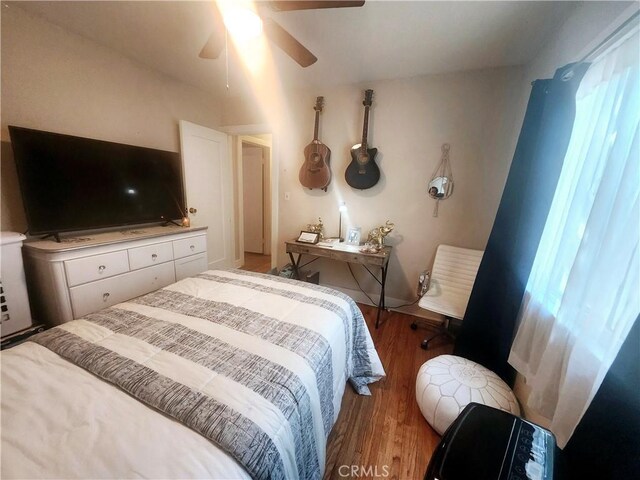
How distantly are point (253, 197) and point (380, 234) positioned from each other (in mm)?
2785

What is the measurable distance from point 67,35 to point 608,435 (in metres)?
3.69

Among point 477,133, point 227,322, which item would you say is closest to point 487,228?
point 477,133

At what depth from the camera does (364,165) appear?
2555mm

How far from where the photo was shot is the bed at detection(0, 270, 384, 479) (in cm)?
61

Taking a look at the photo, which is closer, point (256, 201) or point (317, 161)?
point (317, 161)

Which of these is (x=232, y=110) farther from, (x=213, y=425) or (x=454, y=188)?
(x=213, y=425)

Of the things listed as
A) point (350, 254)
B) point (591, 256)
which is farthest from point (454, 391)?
point (350, 254)

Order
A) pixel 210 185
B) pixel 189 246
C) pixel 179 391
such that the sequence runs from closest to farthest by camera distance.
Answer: pixel 179 391, pixel 189 246, pixel 210 185

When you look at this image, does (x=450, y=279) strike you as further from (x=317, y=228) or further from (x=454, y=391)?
(x=317, y=228)

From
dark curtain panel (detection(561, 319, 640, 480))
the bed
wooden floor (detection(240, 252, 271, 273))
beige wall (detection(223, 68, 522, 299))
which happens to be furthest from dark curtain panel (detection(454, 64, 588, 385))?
wooden floor (detection(240, 252, 271, 273))

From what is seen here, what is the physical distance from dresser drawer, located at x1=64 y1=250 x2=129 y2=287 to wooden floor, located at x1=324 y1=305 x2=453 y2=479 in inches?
79.5

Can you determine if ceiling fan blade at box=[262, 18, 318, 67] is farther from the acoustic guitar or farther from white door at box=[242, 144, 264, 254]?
white door at box=[242, 144, 264, 254]

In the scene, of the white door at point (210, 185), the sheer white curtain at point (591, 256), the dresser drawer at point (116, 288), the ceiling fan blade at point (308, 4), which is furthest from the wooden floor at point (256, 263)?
the sheer white curtain at point (591, 256)

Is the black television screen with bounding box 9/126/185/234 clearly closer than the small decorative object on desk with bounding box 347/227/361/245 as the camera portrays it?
Yes
